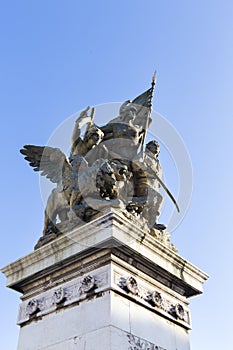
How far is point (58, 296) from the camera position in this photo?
6.75 metres

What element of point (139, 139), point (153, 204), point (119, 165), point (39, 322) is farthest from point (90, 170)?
point (39, 322)

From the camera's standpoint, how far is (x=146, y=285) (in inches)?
273

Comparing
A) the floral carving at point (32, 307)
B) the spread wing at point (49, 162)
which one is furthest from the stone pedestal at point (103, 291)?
the spread wing at point (49, 162)

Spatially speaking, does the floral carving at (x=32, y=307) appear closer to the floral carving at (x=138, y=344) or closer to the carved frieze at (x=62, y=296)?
the carved frieze at (x=62, y=296)

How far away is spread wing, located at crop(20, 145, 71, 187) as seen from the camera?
27.7 ft

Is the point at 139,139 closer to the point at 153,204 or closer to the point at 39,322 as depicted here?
the point at 153,204

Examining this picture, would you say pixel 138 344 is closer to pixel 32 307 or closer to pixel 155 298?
pixel 155 298

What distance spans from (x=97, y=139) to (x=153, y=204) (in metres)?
1.63

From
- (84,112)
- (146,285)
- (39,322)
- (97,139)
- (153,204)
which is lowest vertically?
(39,322)

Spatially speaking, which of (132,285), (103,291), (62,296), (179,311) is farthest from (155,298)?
(62,296)

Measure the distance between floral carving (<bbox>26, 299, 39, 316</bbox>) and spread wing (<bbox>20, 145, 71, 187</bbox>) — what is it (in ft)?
7.02

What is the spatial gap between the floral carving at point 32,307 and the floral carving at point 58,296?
1.23 ft

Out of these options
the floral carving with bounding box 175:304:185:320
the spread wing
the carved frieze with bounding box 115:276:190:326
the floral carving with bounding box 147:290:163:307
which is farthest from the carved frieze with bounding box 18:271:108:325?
the spread wing

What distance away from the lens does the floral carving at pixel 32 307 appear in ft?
22.9
